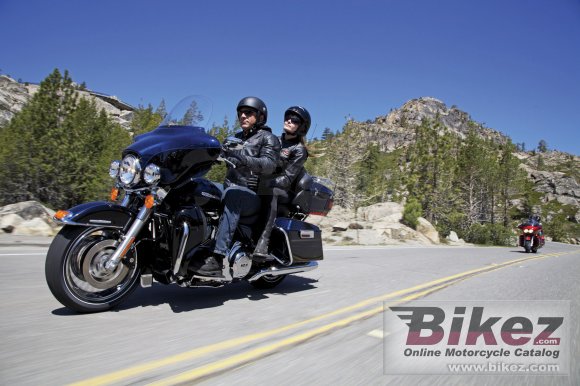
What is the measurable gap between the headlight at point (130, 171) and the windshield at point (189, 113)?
728mm

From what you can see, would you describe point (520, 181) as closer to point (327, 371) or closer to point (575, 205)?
point (327, 371)

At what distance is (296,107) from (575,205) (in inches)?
5724

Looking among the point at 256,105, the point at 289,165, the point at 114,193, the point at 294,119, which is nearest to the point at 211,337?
the point at 114,193

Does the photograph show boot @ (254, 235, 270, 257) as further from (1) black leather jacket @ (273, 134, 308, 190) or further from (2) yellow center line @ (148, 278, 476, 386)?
(2) yellow center line @ (148, 278, 476, 386)

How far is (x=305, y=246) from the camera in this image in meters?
4.93

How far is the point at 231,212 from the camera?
411cm

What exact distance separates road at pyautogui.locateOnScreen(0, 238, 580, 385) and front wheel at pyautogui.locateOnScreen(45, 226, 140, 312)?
0.14 meters

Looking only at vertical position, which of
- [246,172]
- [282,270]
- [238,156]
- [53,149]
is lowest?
[282,270]

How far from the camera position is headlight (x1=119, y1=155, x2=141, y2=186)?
331 centimetres

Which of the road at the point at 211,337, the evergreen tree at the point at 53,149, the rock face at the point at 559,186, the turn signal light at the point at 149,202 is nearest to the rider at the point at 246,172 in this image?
the road at the point at 211,337

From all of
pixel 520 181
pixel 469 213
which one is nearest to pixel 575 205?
pixel 520 181

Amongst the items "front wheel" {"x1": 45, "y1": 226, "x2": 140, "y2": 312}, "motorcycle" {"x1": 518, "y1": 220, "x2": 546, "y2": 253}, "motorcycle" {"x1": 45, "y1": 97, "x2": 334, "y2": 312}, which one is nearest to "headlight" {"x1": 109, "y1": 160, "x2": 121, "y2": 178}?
"motorcycle" {"x1": 45, "y1": 97, "x2": 334, "y2": 312}

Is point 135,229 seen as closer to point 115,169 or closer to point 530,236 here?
point 115,169

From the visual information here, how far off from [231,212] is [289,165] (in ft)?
3.49
